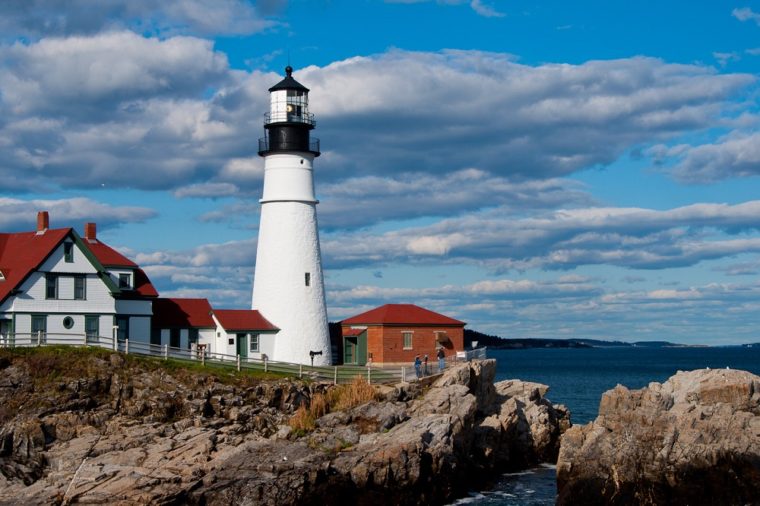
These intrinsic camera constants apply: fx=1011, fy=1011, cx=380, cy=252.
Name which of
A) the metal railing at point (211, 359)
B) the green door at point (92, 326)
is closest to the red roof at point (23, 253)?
the metal railing at point (211, 359)

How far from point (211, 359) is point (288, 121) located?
34.1 ft

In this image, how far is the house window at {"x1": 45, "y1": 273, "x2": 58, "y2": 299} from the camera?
124 ft

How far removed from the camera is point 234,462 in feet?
92.9

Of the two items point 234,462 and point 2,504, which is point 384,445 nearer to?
point 234,462

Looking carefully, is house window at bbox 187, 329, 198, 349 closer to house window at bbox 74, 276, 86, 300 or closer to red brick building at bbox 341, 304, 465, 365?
house window at bbox 74, 276, 86, 300

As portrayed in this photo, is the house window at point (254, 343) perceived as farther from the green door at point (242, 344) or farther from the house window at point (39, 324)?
the house window at point (39, 324)

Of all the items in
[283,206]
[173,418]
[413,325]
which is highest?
[283,206]

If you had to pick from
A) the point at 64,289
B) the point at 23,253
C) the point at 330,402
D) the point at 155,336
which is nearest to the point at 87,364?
the point at 64,289

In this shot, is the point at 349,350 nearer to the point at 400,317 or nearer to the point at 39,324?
the point at 400,317

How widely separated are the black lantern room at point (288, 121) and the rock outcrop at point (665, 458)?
17888 mm

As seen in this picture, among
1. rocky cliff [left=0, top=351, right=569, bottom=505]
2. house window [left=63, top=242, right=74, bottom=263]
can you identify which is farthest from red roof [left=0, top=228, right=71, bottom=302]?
rocky cliff [left=0, top=351, right=569, bottom=505]

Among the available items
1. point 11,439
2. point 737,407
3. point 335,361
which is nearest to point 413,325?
point 335,361

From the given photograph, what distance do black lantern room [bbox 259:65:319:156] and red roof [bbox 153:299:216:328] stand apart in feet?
23.3

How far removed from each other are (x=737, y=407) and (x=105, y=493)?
19.3m
